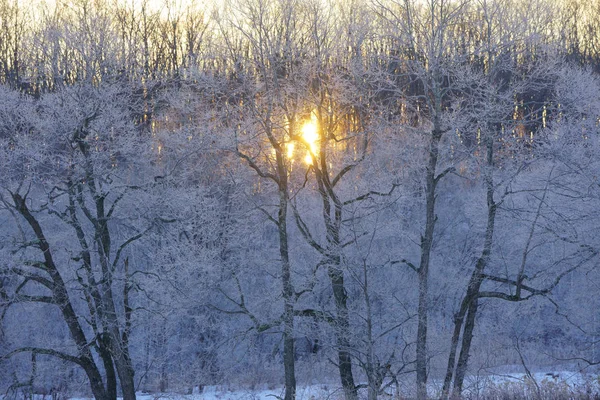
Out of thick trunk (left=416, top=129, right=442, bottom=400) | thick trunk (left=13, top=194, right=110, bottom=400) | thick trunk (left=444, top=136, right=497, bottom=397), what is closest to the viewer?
thick trunk (left=416, top=129, right=442, bottom=400)

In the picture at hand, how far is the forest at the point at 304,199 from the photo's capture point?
1523 centimetres

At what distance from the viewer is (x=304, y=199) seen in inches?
949

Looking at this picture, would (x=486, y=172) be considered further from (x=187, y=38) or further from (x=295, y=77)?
(x=187, y=38)

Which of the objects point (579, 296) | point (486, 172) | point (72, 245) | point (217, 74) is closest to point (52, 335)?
point (72, 245)

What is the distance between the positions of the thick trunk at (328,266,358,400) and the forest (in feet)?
0.34

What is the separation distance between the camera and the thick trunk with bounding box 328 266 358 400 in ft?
44.9

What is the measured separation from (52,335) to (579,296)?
17380 mm

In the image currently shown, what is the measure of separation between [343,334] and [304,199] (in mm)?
10827

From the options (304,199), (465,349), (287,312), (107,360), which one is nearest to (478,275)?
(465,349)

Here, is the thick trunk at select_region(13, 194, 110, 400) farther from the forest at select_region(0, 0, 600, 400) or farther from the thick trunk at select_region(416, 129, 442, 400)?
the thick trunk at select_region(416, 129, 442, 400)

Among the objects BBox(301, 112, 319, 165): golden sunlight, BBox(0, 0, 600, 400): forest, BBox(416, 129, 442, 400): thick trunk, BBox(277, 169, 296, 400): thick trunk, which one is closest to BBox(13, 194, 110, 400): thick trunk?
BBox(0, 0, 600, 400): forest

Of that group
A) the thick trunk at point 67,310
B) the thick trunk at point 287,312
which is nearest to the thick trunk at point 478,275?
the thick trunk at point 287,312

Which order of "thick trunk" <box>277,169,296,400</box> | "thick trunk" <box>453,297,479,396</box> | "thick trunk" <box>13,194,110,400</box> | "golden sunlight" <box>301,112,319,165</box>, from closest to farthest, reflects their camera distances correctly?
"thick trunk" <box>453,297,479,396</box> < "thick trunk" <box>13,194,110,400</box> < "thick trunk" <box>277,169,296,400</box> < "golden sunlight" <box>301,112,319,165</box>

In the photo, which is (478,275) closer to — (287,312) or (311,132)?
(287,312)
